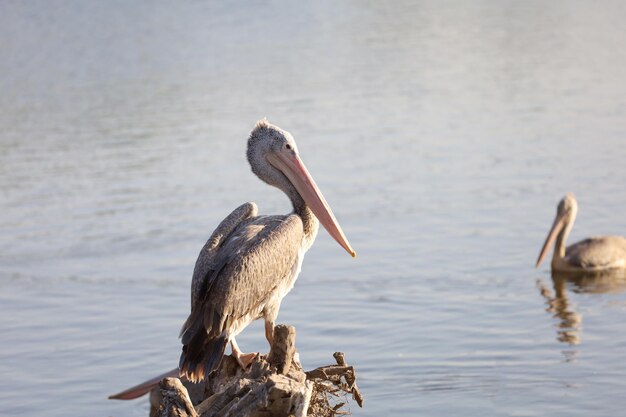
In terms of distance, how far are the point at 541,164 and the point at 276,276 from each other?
905 cm

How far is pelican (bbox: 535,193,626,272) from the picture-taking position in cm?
1098

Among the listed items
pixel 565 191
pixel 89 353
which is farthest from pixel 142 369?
pixel 565 191

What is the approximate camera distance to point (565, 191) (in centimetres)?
1348

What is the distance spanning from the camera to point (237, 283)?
6.01m

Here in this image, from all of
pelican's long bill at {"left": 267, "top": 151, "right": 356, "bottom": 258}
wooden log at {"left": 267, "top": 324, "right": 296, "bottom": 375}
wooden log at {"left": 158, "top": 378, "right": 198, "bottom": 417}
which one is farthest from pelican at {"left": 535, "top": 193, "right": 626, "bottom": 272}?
wooden log at {"left": 158, "top": 378, "right": 198, "bottom": 417}

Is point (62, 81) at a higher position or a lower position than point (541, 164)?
higher

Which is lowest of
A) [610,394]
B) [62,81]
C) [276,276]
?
[610,394]

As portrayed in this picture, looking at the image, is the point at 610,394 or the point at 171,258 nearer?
the point at 610,394

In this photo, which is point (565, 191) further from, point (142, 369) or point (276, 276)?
point (276, 276)

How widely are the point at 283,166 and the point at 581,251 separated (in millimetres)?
5240

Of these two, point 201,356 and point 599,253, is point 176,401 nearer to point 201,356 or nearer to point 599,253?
point 201,356

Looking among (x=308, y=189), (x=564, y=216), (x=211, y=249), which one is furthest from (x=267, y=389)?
(x=564, y=216)

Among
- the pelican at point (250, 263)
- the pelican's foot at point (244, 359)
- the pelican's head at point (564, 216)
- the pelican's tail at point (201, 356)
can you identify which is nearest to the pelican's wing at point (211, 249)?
the pelican at point (250, 263)

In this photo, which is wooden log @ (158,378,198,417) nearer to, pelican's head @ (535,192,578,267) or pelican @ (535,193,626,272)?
pelican @ (535,193,626,272)
